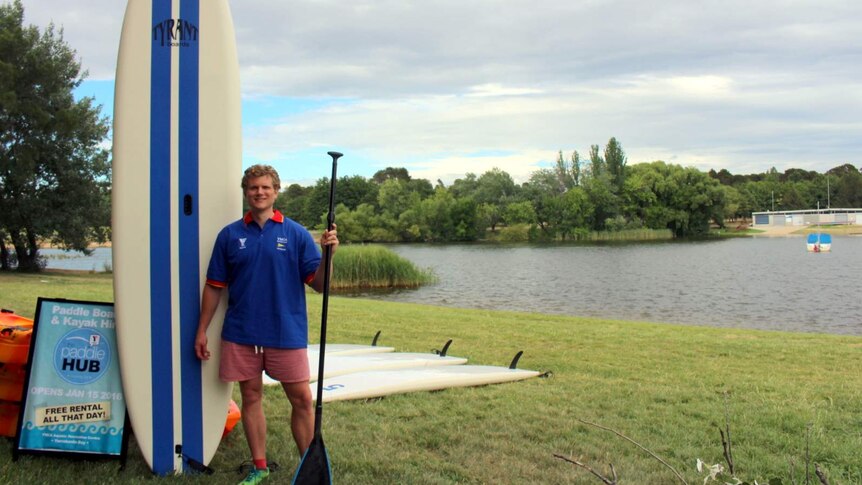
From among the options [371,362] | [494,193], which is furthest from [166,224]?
[494,193]

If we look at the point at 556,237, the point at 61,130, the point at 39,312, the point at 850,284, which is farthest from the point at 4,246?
the point at 556,237

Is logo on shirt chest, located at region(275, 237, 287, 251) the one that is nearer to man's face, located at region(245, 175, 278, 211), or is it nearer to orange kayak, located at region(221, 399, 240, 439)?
man's face, located at region(245, 175, 278, 211)

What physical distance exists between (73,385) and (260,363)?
0.99 metres

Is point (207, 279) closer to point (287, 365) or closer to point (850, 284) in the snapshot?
Answer: point (287, 365)

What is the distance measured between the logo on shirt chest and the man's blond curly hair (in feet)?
0.87

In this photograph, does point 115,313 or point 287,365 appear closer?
point 287,365

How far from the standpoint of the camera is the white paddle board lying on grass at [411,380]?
4984mm

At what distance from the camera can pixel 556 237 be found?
2813 inches

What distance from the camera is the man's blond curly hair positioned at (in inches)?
125

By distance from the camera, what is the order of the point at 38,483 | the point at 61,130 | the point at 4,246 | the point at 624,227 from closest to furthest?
1. the point at 38,483
2. the point at 61,130
3. the point at 4,246
4. the point at 624,227

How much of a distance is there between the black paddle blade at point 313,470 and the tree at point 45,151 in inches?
849

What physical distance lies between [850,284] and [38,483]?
2575 cm


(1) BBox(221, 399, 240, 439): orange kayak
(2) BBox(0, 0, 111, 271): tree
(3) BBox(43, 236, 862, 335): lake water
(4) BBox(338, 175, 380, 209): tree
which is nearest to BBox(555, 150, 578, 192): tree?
(4) BBox(338, 175, 380, 209): tree

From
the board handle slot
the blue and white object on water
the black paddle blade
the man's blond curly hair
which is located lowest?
the blue and white object on water
